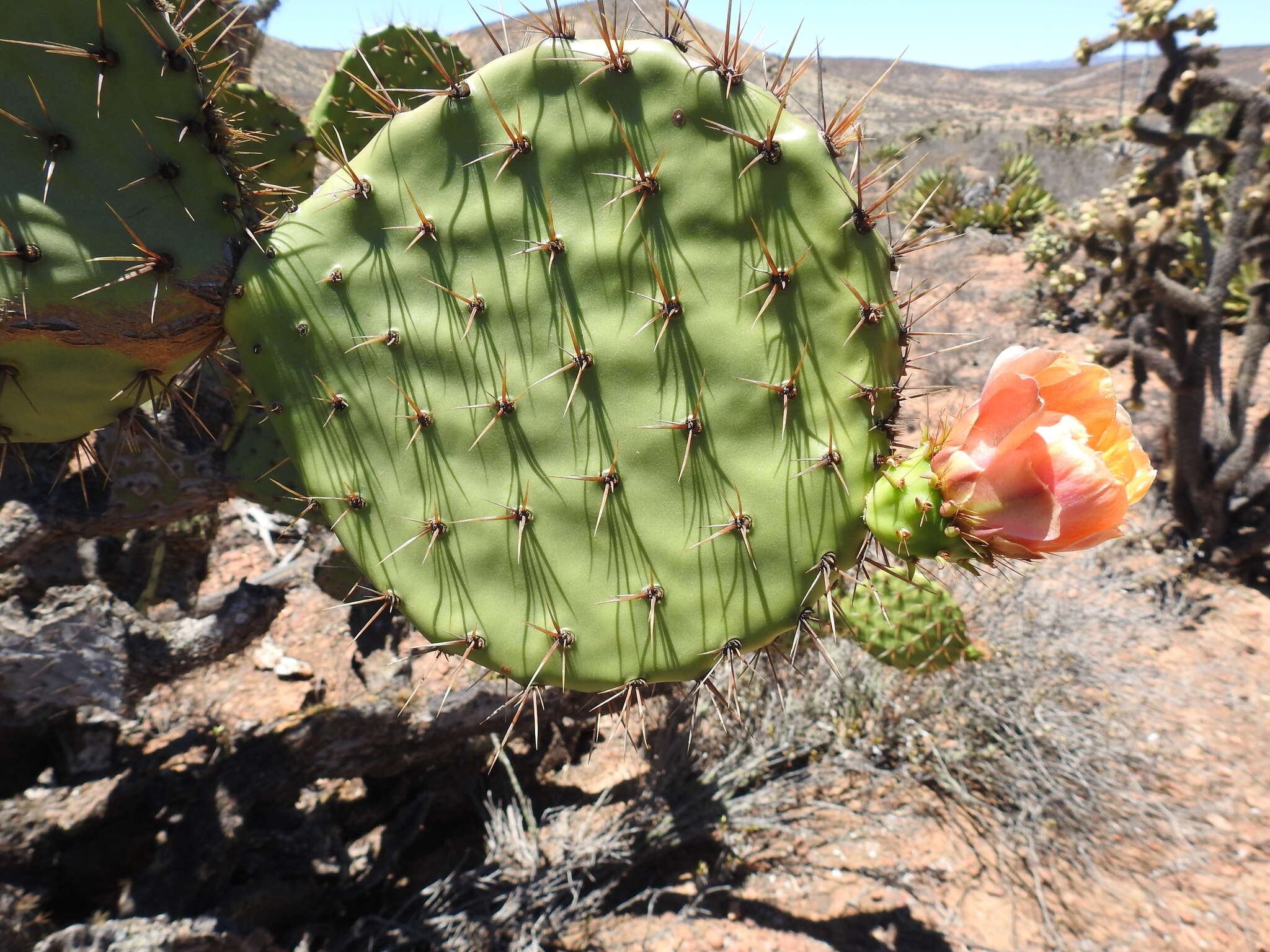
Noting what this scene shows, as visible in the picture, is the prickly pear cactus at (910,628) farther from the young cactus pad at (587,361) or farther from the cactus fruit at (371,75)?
→ the cactus fruit at (371,75)

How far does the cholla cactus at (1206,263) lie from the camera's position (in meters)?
4.00

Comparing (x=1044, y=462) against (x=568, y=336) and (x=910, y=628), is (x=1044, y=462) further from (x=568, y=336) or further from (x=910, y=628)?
(x=910, y=628)

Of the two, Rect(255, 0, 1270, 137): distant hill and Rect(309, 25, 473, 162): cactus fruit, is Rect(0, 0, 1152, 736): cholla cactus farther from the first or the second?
Rect(309, 25, 473, 162): cactus fruit

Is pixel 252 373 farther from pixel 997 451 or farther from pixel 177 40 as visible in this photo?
pixel 997 451

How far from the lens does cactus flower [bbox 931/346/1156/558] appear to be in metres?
0.87

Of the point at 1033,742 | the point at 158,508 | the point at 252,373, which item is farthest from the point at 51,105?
the point at 1033,742

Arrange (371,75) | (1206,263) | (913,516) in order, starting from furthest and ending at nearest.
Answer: (1206,263), (371,75), (913,516)

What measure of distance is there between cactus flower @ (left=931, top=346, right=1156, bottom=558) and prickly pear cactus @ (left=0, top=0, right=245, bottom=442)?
121 centimetres

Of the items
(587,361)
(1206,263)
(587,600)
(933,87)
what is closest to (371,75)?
(587,361)

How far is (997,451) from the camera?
918mm

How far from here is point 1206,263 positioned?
182 inches

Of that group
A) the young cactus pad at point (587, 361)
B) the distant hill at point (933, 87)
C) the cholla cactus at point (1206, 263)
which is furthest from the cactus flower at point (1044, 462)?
the cholla cactus at point (1206, 263)

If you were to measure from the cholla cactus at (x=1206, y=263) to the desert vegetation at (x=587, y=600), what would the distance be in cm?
3

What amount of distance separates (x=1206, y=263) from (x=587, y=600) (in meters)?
5.29
